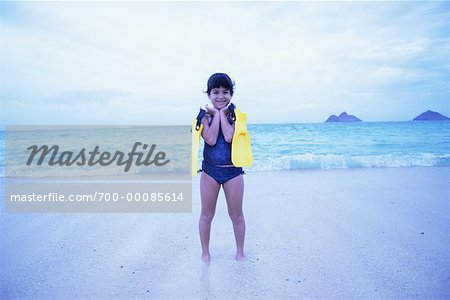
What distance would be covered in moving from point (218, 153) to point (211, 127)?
26cm

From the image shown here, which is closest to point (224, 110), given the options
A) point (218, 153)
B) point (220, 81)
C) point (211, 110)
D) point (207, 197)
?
point (211, 110)

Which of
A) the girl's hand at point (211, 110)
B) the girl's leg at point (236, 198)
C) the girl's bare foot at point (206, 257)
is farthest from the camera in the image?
the girl's bare foot at point (206, 257)

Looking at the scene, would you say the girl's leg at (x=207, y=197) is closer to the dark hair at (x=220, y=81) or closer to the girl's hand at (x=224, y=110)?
the girl's hand at (x=224, y=110)

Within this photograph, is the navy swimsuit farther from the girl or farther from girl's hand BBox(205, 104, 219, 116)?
girl's hand BBox(205, 104, 219, 116)

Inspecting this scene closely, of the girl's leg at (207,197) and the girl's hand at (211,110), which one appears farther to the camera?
the girl's leg at (207,197)

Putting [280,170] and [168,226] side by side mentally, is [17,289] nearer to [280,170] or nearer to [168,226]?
[168,226]

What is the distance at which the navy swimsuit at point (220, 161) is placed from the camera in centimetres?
264

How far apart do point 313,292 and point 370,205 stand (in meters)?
2.71

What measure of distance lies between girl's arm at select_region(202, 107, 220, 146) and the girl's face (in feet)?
0.33

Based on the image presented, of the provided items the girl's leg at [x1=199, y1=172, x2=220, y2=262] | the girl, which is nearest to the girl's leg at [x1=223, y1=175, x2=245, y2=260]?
the girl

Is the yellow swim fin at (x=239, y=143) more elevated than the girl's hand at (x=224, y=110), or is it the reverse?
the girl's hand at (x=224, y=110)

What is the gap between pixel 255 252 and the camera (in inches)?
121

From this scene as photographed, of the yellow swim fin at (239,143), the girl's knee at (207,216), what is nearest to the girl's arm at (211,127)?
the yellow swim fin at (239,143)

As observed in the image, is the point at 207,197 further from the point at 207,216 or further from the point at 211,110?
the point at 211,110
